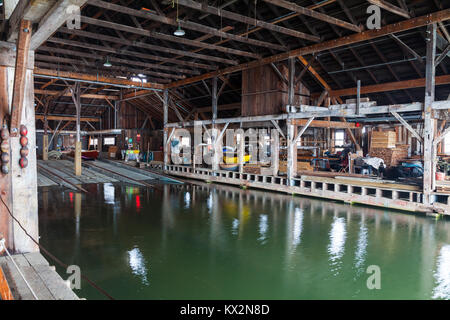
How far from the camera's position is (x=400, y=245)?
7.16 m

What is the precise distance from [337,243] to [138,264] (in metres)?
4.17

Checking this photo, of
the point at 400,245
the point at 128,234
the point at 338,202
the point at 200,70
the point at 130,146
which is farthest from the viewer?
the point at 130,146

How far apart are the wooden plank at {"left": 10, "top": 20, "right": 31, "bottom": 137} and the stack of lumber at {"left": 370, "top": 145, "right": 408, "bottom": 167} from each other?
13.2 metres

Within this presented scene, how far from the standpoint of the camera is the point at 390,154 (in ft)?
45.8

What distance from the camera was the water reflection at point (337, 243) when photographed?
6.06 metres

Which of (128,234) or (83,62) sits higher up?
(83,62)

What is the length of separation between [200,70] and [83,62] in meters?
5.95

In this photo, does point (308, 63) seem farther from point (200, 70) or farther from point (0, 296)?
point (0, 296)

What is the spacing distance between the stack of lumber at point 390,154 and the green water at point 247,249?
4.10 metres

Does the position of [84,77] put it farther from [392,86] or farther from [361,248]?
[361,248]
